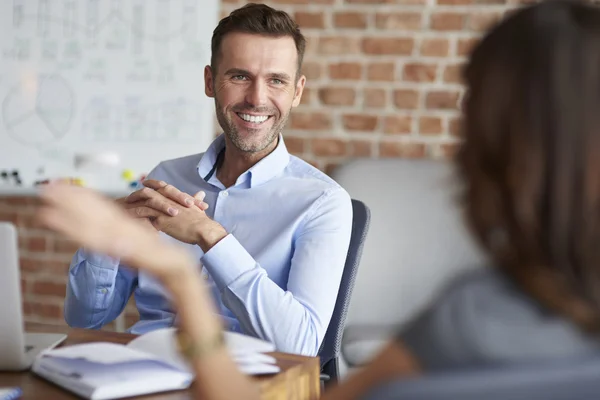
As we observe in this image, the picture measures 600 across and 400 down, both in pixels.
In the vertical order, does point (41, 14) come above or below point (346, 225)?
above

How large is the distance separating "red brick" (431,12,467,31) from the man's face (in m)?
1.01

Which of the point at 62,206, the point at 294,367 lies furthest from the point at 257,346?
the point at 62,206

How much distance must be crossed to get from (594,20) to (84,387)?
851 mm

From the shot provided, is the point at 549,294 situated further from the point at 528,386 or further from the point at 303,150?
the point at 303,150

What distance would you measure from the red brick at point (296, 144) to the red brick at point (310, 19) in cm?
42

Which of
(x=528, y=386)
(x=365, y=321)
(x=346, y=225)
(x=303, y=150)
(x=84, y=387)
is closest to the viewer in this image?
(x=528, y=386)

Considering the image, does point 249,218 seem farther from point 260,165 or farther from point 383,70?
point 383,70

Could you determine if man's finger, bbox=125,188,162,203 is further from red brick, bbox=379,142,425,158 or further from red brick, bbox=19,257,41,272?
red brick, bbox=19,257,41,272

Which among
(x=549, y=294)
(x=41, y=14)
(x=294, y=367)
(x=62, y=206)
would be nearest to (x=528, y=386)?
(x=549, y=294)

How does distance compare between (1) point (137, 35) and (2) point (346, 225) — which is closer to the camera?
(2) point (346, 225)

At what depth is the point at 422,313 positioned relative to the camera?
2.38 feet

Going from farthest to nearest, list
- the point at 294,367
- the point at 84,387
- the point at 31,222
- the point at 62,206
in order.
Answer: the point at 31,222 < the point at 294,367 < the point at 84,387 < the point at 62,206

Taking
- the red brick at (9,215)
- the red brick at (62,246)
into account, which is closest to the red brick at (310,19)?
the red brick at (62,246)

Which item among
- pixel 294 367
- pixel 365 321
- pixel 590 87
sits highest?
pixel 590 87
